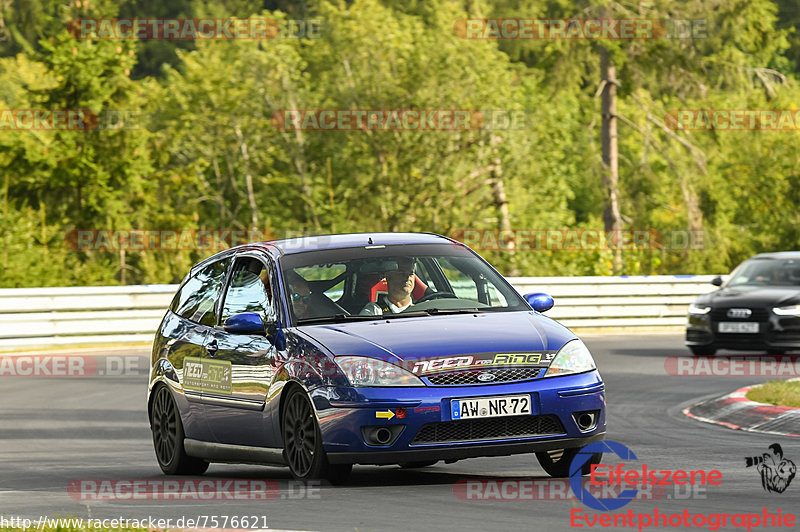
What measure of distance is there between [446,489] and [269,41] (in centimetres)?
3563

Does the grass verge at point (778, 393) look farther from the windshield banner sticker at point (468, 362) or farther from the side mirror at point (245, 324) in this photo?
the side mirror at point (245, 324)

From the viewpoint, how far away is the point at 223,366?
10094mm

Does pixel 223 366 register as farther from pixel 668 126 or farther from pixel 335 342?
pixel 668 126

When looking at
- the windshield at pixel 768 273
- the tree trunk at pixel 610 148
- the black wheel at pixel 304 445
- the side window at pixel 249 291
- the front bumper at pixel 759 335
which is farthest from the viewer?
the tree trunk at pixel 610 148

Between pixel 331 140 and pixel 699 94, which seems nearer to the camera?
pixel 331 140

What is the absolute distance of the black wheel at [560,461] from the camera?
919cm

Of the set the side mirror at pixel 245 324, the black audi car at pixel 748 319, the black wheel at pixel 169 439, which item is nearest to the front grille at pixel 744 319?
the black audi car at pixel 748 319

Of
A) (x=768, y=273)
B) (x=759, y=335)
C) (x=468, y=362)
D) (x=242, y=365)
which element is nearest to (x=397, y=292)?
(x=242, y=365)

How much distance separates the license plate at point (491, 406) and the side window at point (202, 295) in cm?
255

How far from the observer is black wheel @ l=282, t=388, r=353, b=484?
8867mm

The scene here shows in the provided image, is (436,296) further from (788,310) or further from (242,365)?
(788,310)

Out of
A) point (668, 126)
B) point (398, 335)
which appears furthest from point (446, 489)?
point (668, 126)

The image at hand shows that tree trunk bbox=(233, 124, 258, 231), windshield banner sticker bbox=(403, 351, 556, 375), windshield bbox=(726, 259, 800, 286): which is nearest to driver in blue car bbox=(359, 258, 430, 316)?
windshield banner sticker bbox=(403, 351, 556, 375)

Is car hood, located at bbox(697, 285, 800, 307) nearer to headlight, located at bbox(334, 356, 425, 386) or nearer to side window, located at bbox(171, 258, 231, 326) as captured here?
side window, located at bbox(171, 258, 231, 326)
